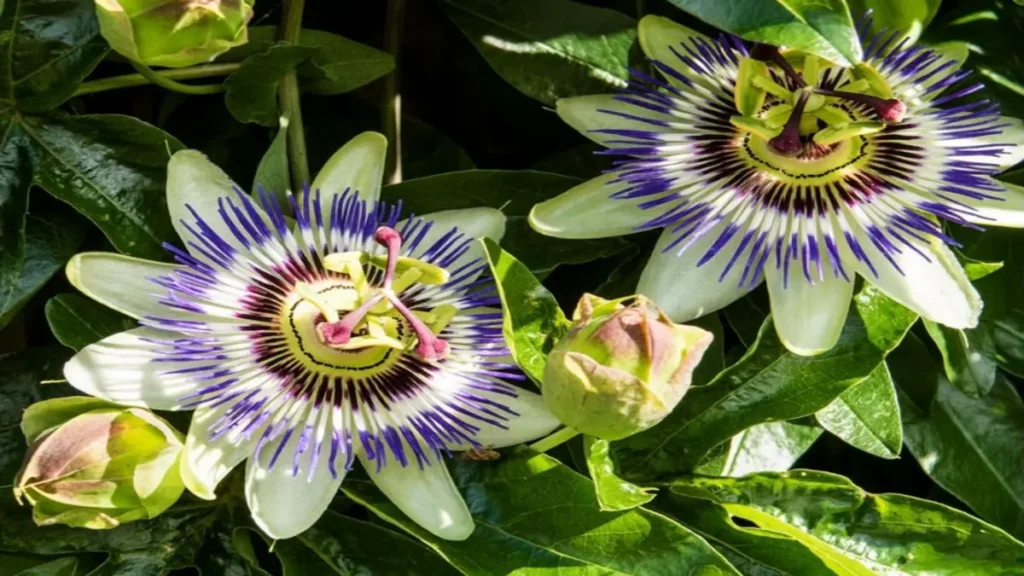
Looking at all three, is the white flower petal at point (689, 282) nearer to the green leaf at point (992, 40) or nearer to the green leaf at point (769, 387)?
the green leaf at point (769, 387)

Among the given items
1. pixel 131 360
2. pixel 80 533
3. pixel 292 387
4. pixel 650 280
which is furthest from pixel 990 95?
pixel 80 533

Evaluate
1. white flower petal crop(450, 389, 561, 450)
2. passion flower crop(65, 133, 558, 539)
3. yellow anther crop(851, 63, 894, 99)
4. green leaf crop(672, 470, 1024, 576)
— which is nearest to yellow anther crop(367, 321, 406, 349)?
passion flower crop(65, 133, 558, 539)

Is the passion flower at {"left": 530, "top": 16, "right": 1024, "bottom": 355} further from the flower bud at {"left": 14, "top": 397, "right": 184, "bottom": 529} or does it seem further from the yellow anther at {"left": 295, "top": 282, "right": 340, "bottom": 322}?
the flower bud at {"left": 14, "top": 397, "right": 184, "bottom": 529}

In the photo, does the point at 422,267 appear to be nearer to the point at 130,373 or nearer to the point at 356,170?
the point at 356,170

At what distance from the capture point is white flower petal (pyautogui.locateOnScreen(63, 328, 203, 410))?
3.64ft

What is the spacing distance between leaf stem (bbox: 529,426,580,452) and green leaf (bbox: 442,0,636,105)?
1.43 feet

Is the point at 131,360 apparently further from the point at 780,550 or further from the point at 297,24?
the point at 780,550

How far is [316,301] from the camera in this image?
1248 millimetres

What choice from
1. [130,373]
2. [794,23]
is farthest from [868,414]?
[130,373]

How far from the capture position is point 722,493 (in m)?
1.29

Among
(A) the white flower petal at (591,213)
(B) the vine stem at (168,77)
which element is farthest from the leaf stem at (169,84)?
(A) the white flower petal at (591,213)

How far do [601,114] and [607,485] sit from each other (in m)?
0.42

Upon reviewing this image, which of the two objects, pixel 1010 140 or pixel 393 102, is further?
pixel 393 102

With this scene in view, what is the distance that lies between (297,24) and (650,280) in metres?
0.48
